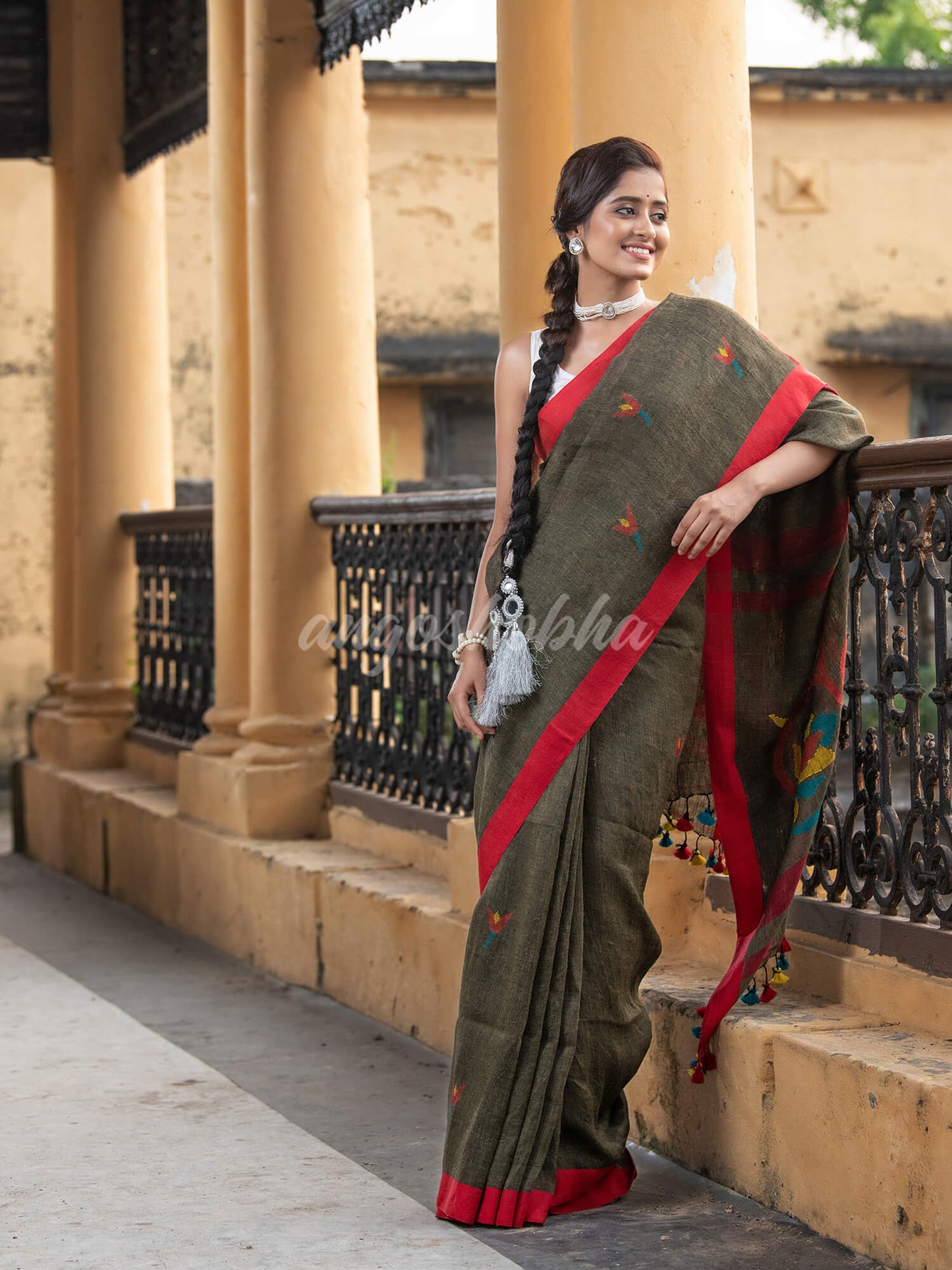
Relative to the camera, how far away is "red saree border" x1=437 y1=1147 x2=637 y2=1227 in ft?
11.1

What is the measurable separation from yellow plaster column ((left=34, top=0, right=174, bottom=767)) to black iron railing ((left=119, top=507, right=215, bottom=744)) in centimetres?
13

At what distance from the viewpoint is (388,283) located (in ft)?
39.9

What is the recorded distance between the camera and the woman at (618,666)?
3.40 metres

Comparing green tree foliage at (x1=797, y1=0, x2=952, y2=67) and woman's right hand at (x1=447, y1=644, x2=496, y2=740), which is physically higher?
green tree foliage at (x1=797, y1=0, x2=952, y2=67)

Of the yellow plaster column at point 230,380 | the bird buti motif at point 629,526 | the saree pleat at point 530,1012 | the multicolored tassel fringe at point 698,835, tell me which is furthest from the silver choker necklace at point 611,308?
the yellow plaster column at point 230,380

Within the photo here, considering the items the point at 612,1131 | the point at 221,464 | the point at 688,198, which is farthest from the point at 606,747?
the point at 221,464

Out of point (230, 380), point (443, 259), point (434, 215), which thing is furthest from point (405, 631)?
point (434, 215)

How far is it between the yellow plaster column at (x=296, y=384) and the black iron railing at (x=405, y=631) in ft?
0.37

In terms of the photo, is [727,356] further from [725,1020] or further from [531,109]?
[531,109]

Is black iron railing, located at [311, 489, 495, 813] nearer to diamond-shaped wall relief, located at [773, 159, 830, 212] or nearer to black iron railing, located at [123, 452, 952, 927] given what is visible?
black iron railing, located at [123, 452, 952, 927]

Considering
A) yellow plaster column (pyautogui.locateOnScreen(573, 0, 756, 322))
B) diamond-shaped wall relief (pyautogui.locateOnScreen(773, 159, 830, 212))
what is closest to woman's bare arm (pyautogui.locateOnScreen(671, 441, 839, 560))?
yellow plaster column (pyautogui.locateOnScreen(573, 0, 756, 322))

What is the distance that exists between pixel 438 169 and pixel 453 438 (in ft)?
5.97

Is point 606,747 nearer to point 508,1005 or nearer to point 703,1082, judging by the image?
point 508,1005

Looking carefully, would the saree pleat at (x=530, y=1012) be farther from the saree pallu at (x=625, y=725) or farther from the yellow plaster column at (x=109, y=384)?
the yellow plaster column at (x=109, y=384)
